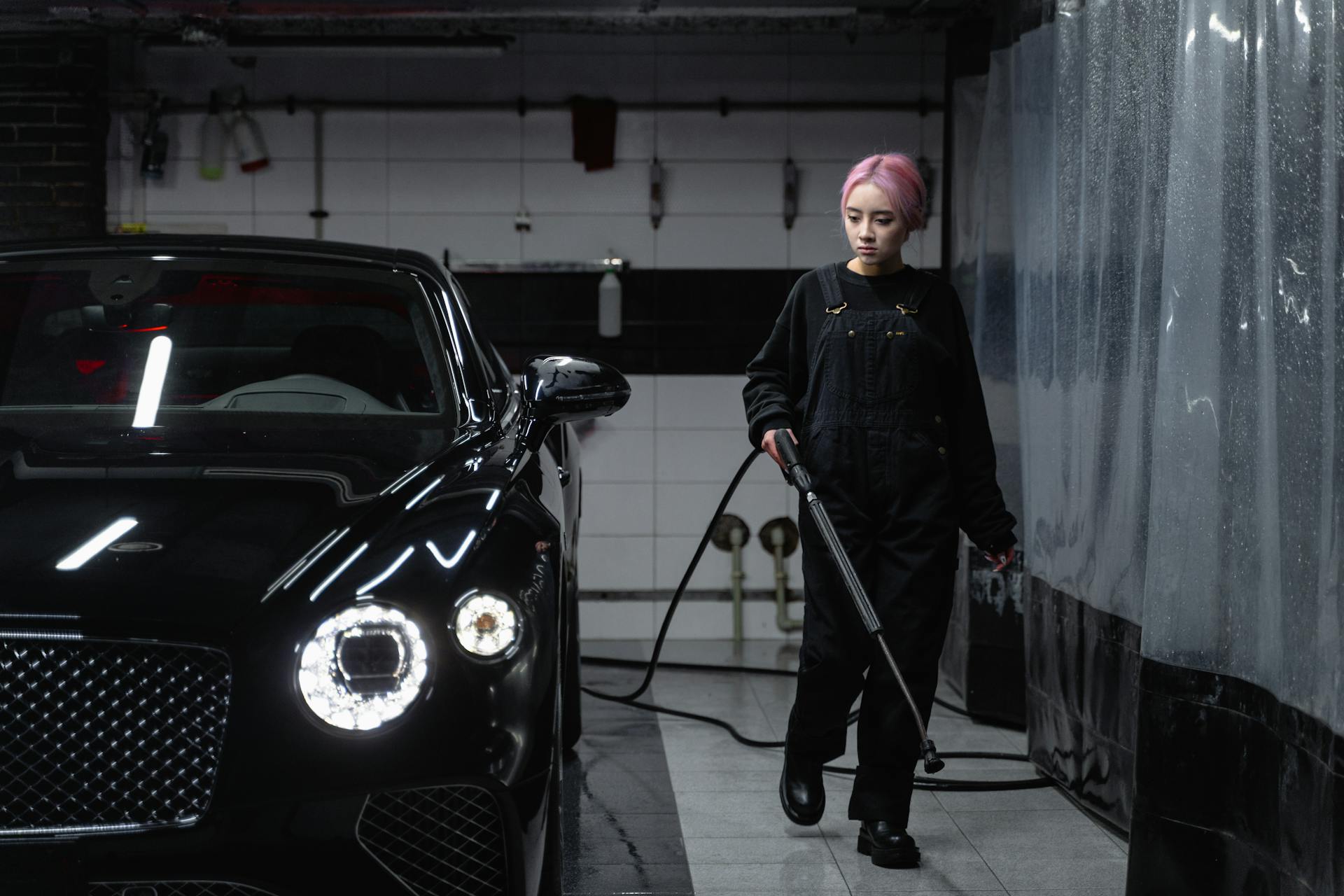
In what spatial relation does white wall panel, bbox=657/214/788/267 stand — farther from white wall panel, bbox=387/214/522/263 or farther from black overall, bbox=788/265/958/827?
black overall, bbox=788/265/958/827

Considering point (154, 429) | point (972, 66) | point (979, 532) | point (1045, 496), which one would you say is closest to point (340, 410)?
point (154, 429)

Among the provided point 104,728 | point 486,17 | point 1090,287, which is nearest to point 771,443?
point 1090,287

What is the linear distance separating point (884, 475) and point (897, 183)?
573mm

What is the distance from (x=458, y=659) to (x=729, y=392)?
4196 mm

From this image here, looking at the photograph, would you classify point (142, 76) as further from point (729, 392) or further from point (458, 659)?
point (458, 659)

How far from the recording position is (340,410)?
222 centimetres

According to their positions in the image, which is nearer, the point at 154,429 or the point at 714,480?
the point at 154,429

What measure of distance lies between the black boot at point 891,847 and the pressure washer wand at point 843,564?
0.19m

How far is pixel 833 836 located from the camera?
2.86 metres

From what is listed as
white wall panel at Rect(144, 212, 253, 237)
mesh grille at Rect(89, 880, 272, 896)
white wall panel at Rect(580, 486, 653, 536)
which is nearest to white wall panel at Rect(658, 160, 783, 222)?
white wall panel at Rect(580, 486, 653, 536)

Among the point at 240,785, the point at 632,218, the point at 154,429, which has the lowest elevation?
the point at 240,785

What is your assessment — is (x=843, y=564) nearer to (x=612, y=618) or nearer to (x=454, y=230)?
(x=612, y=618)

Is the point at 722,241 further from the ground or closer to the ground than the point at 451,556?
further from the ground

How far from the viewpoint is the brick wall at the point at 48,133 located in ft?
17.4
